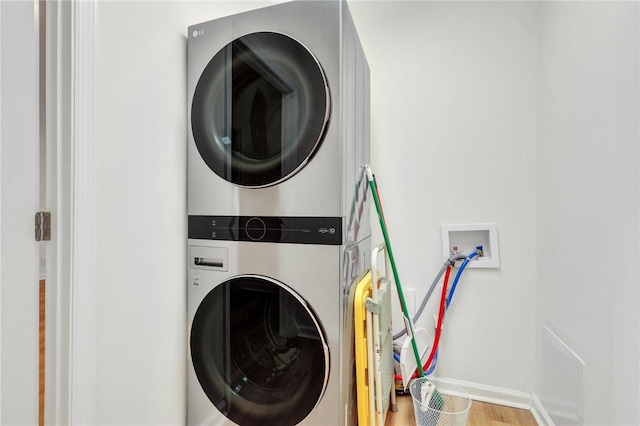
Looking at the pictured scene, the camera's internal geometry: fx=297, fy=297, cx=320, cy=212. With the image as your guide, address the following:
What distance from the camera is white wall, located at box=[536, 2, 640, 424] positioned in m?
0.90

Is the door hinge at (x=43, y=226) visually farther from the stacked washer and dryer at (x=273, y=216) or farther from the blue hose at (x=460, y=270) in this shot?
the blue hose at (x=460, y=270)

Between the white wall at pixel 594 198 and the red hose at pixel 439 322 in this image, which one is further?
the red hose at pixel 439 322

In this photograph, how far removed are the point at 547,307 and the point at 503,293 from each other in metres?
0.23

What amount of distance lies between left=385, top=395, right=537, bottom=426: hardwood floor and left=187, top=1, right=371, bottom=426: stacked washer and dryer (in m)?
0.48

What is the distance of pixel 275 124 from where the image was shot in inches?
45.6

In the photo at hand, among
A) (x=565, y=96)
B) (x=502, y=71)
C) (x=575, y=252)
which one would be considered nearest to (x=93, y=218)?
(x=575, y=252)

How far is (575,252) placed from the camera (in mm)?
1197

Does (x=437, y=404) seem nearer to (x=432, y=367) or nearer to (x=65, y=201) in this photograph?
(x=432, y=367)

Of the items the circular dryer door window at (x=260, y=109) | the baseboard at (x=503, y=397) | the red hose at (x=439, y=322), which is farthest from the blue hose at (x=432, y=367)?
the circular dryer door window at (x=260, y=109)

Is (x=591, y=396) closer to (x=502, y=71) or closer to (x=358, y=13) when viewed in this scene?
(x=502, y=71)

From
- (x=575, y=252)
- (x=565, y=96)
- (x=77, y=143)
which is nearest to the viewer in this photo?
(x=77, y=143)

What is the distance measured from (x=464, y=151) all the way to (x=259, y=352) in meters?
1.51

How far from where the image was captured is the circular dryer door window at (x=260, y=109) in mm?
1096

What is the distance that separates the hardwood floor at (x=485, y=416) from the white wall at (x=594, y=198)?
167mm
